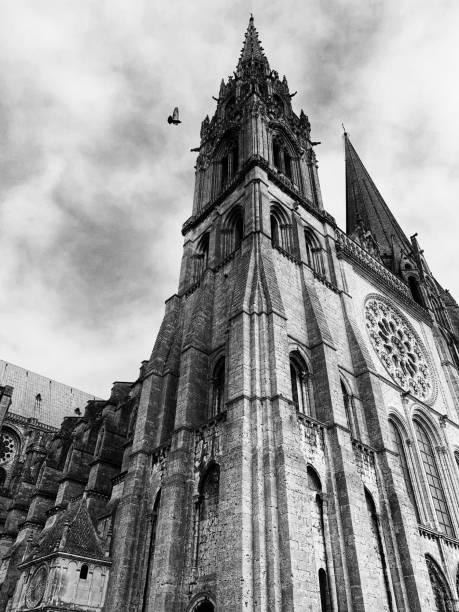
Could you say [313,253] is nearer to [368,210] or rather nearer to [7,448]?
[368,210]

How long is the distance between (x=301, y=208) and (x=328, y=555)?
1634 centimetres

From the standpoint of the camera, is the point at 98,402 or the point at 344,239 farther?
the point at 98,402

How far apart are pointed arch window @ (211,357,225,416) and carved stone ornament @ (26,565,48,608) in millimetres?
7021

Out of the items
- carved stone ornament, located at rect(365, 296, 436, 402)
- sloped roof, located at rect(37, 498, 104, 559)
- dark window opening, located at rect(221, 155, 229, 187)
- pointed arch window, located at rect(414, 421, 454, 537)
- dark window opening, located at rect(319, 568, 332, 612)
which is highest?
dark window opening, located at rect(221, 155, 229, 187)

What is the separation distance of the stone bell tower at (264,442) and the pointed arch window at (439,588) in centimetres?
207

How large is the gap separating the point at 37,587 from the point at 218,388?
8.28 metres

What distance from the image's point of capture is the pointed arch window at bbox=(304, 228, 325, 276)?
22688 mm

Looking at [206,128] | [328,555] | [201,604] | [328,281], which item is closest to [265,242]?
[328,281]

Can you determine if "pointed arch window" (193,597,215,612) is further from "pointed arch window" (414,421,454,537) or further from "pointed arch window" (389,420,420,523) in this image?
"pointed arch window" (414,421,454,537)

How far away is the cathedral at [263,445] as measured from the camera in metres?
12.7

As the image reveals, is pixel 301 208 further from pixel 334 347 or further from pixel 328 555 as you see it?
pixel 328 555

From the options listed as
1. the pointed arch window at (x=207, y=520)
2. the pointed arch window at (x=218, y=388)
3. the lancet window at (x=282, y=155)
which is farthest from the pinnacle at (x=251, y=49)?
the pointed arch window at (x=207, y=520)

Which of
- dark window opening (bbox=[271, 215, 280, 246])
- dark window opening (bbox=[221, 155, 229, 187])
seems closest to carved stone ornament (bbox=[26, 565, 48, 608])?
dark window opening (bbox=[271, 215, 280, 246])

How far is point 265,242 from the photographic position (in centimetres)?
1975
